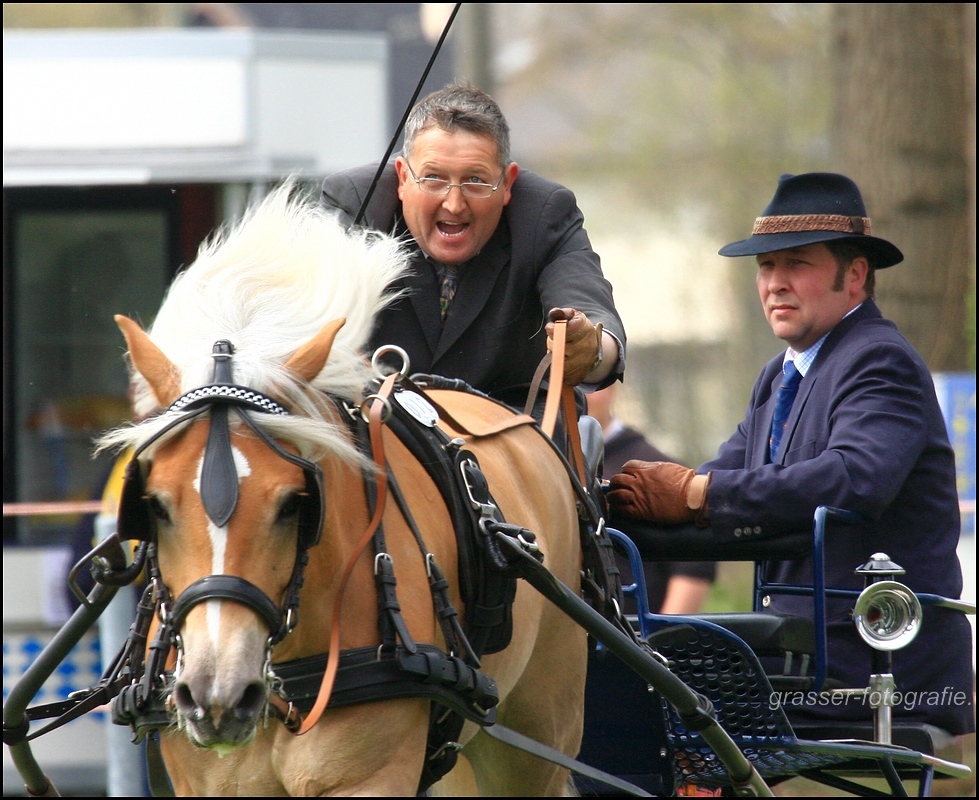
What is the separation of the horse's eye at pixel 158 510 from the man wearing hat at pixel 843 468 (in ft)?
5.07

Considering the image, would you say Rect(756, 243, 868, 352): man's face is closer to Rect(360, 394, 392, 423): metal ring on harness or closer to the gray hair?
the gray hair

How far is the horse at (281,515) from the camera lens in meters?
2.00

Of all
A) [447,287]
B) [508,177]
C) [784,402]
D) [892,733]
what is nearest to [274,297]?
[447,287]

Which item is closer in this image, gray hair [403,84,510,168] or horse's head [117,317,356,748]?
horse's head [117,317,356,748]

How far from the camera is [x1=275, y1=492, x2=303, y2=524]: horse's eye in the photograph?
206cm

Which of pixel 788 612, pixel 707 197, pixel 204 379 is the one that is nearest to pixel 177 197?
pixel 788 612

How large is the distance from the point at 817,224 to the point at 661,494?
2.75 ft

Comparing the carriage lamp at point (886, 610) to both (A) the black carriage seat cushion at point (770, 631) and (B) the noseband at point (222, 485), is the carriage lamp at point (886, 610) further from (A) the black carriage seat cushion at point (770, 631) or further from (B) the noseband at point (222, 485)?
(B) the noseband at point (222, 485)

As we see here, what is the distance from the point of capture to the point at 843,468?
10.2ft

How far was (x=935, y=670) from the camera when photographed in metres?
3.35

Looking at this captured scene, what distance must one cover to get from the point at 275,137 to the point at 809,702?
4443 millimetres

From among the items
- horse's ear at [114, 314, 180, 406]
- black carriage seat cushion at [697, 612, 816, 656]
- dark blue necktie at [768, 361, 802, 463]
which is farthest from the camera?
dark blue necktie at [768, 361, 802, 463]

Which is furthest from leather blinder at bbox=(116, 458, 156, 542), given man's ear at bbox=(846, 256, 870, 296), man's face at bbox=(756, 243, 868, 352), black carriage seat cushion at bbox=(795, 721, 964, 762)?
man's ear at bbox=(846, 256, 870, 296)

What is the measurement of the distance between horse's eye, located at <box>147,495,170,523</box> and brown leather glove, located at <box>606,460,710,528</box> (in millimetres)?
1530
